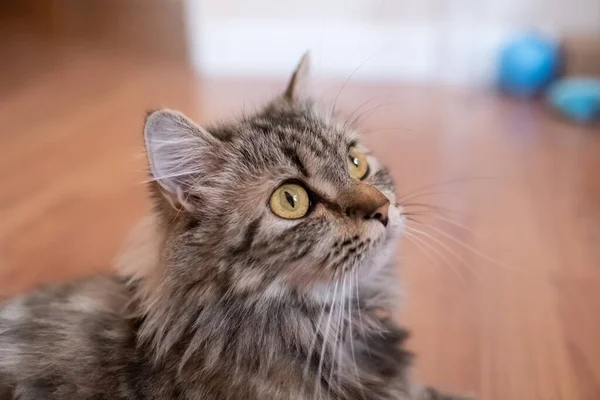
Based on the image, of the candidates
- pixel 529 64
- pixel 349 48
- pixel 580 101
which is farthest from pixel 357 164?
pixel 349 48

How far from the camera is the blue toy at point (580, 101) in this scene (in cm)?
257

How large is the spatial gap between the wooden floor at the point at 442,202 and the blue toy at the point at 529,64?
111mm

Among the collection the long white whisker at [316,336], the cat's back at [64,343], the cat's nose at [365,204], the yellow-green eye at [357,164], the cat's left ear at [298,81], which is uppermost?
the cat's left ear at [298,81]

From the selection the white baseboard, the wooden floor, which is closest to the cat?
the wooden floor

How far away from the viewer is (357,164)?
1133mm

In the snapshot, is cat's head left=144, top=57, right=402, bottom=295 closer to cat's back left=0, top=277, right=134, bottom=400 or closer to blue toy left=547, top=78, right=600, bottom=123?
cat's back left=0, top=277, right=134, bottom=400

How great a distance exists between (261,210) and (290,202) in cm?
5

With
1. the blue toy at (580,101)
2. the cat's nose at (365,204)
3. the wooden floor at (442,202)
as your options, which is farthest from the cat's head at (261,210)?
the blue toy at (580,101)

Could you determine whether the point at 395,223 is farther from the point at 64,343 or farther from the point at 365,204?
the point at 64,343

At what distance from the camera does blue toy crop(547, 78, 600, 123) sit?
2.57 metres

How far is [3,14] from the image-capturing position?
4363 mm

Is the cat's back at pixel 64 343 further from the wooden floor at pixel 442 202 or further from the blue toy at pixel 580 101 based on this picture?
the blue toy at pixel 580 101

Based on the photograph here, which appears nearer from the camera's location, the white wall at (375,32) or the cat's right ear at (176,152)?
the cat's right ear at (176,152)

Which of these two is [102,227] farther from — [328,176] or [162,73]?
[162,73]
